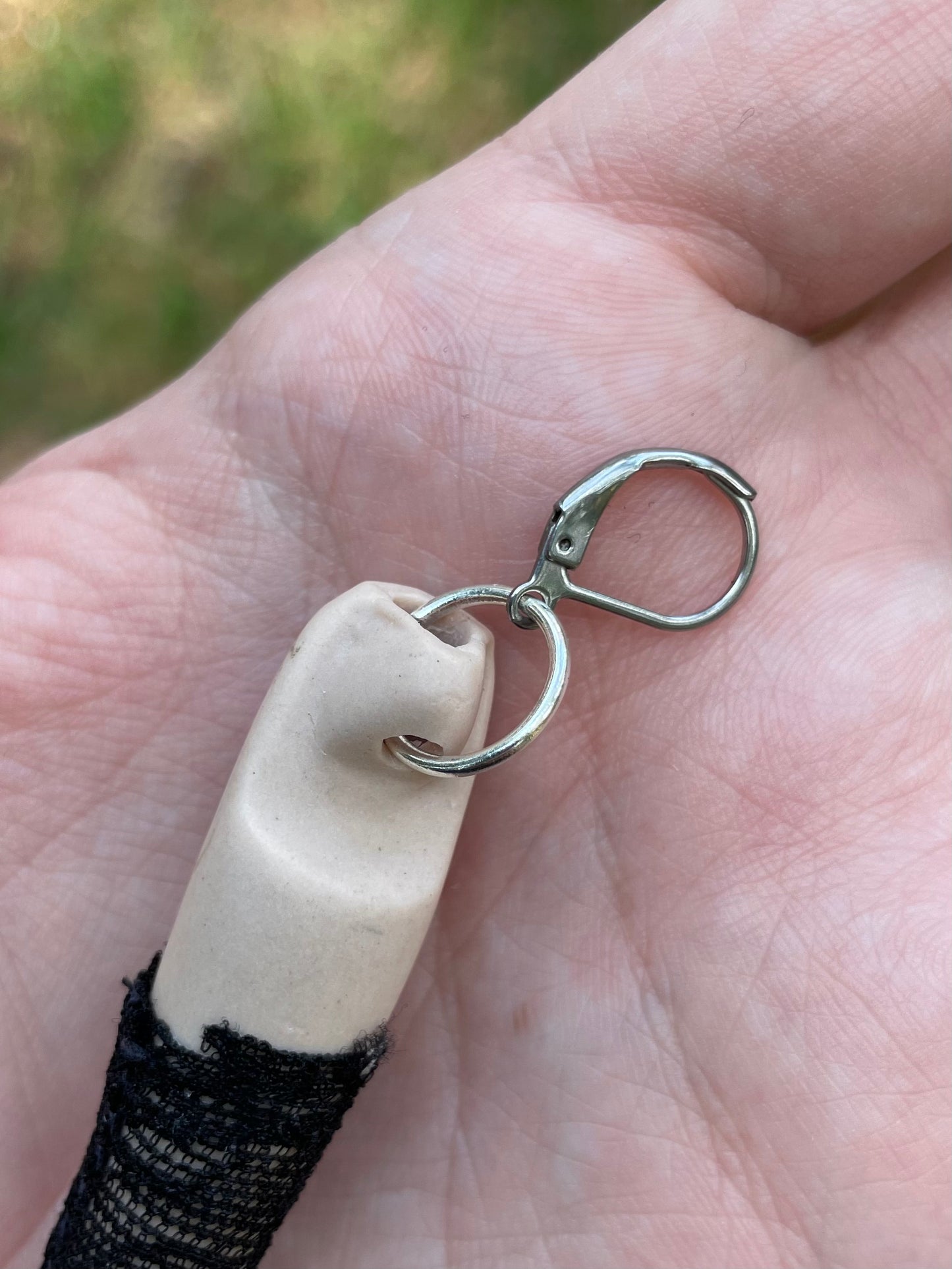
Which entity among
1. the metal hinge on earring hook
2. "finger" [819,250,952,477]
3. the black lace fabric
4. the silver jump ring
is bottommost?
the black lace fabric

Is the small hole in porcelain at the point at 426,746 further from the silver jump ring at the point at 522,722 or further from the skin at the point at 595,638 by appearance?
the skin at the point at 595,638

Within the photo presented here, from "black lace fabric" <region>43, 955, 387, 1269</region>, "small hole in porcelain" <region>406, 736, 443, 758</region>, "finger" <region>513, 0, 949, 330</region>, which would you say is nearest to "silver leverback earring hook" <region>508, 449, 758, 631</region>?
"small hole in porcelain" <region>406, 736, 443, 758</region>

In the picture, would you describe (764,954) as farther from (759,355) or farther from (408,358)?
(408,358)

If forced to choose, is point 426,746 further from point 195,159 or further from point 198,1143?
point 195,159

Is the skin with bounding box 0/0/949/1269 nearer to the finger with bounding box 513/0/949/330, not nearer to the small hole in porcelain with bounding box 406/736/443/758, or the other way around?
the finger with bounding box 513/0/949/330

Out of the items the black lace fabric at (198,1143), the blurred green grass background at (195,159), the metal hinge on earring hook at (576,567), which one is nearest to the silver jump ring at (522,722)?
the metal hinge on earring hook at (576,567)

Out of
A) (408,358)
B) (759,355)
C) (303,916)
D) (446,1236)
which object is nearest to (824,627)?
(759,355)

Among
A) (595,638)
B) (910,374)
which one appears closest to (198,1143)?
(595,638)
